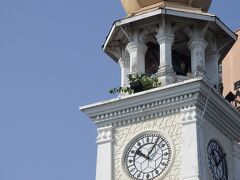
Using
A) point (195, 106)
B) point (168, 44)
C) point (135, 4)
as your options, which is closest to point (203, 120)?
point (195, 106)

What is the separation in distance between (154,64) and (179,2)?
2.23 metres

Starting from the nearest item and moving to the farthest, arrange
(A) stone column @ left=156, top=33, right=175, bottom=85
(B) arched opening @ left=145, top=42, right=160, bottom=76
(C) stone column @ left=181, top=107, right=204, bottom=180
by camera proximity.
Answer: (C) stone column @ left=181, top=107, right=204, bottom=180
(A) stone column @ left=156, top=33, right=175, bottom=85
(B) arched opening @ left=145, top=42, right=160, bottom=76

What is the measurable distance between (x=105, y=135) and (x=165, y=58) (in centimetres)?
303

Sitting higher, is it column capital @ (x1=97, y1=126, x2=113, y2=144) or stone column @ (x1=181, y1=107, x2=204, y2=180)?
column capital @ (x1=97, y1=126, x2=113, y2=144)

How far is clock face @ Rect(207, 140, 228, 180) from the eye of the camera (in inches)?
1175

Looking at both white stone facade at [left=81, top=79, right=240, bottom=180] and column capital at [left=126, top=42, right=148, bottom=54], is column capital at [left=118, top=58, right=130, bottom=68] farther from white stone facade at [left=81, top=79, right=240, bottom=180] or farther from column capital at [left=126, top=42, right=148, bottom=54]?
white stone facade at [left=81, top=79, right=240, bottom=180]

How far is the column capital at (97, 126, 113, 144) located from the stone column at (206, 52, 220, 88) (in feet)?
12.4

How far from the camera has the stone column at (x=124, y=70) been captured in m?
32.2

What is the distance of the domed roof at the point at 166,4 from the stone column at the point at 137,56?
1.28 metres

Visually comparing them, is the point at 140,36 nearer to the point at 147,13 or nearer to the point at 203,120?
the point at 147,13

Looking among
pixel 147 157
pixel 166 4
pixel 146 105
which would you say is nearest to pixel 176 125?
pixel 146 105

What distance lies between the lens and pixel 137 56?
3181 centimetres

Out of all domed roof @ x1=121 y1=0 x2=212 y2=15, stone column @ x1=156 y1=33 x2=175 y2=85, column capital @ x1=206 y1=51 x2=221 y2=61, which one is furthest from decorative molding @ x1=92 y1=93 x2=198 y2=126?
domed roof @ x1=121 y1=0 x2=212 y2=15

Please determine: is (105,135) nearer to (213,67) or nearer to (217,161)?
(217,161)
